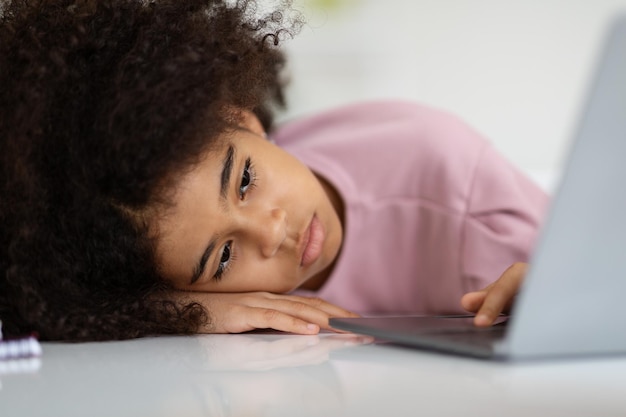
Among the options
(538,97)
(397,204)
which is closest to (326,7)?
(538,97)

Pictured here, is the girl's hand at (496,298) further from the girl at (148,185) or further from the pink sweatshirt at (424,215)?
the pink sweatshirt at (424,215)

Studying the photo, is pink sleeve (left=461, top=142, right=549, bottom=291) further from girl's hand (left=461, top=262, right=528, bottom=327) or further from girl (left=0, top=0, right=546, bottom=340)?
girl's hand (left=461, top=262, right=528, bottom=327)

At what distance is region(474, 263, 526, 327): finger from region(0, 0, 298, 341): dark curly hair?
1.12ft

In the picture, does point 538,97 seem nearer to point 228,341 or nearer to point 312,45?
point 312,45

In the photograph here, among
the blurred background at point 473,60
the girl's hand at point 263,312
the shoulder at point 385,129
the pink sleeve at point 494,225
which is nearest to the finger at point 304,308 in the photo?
the girl's hand at point 263,312

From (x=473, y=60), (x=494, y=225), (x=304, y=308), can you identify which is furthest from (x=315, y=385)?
(x=473, y=60)

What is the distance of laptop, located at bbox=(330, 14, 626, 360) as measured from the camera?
1.28ft

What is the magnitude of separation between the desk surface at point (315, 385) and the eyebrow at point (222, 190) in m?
0.28

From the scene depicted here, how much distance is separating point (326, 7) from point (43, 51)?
1977 mm

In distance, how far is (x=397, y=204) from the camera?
1333 mm

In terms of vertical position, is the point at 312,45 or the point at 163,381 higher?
the point at 312,45

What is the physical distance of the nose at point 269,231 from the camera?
3.21ft

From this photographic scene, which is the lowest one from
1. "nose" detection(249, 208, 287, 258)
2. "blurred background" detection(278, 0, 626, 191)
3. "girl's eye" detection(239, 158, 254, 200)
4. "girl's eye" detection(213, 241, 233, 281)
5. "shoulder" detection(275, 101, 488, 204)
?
"girl's eye" detection(213, 241, 233, 281)

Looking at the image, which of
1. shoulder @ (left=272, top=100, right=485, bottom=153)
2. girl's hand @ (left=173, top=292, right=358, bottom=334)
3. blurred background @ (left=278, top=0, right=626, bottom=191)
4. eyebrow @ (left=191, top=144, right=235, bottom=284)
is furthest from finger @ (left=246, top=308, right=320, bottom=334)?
blurred background @ (left=278, top=0, right=626, bottom=191)
